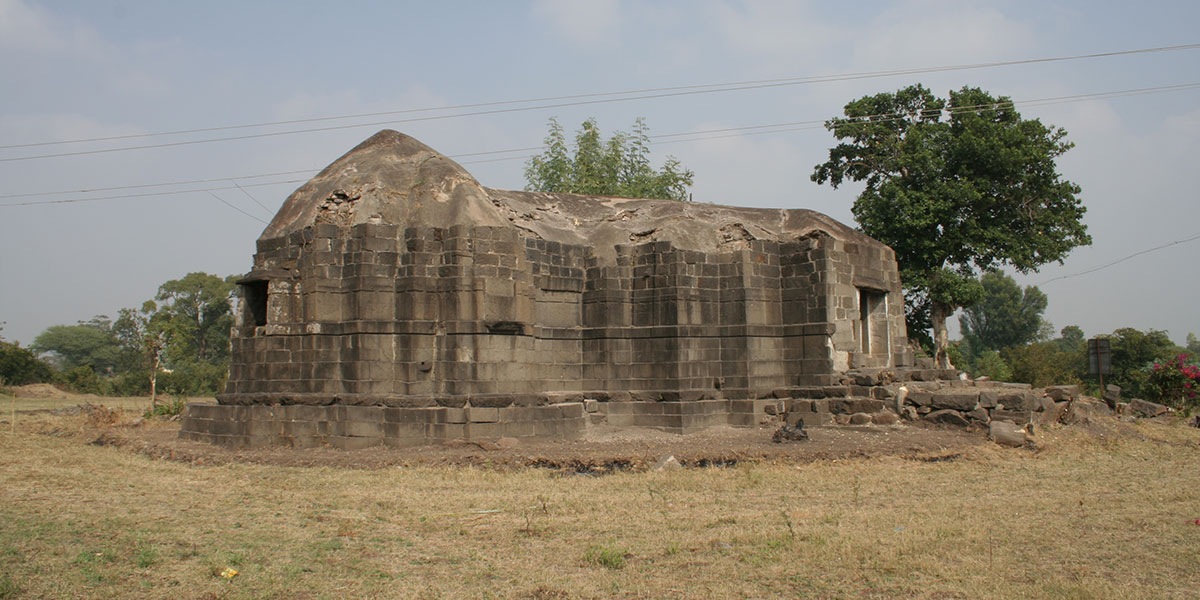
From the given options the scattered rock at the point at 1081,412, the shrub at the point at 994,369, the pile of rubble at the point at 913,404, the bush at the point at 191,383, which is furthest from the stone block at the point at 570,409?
the bush at the point at 191,383

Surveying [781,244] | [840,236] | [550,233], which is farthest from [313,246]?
[840,236]

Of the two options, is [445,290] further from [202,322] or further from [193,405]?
[202,322]

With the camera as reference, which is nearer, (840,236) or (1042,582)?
(1042,582)

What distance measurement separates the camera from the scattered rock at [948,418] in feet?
46.3

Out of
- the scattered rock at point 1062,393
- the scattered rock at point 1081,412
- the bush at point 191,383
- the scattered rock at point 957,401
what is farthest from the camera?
the bush at point 191,383

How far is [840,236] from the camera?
16.5 meters

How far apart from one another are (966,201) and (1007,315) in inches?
2097

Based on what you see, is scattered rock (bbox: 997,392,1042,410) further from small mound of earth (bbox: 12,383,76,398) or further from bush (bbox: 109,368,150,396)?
bush (bbox: 109,368,150,396)

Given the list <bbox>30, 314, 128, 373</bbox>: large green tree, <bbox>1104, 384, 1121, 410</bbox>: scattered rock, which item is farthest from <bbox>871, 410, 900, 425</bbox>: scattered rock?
<bbox>30, 314, 128, 373</bbox>: large green tree

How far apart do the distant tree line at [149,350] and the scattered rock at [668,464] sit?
17589 millimetres

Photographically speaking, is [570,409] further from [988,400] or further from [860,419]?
[988,400]

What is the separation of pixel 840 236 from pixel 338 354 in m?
9.67

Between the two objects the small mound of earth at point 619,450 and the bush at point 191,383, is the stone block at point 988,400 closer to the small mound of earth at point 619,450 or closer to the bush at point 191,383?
the small mound of earth at point 619,450

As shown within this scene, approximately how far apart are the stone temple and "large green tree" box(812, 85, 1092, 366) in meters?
11.2
